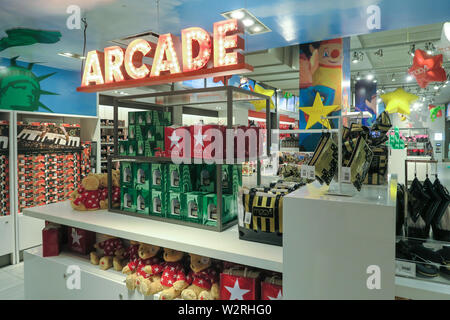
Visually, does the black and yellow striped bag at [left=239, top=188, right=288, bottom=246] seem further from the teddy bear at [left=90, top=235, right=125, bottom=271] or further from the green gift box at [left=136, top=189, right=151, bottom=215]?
the teddy bear at [left=90, top=235, right=125, bottom=271]

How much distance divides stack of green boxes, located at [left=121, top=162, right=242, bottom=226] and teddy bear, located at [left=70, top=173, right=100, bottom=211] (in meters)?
0.49

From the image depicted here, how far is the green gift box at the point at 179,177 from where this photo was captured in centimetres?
231

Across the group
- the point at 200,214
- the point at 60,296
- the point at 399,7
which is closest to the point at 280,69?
the point at 399,7

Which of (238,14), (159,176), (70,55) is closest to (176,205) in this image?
(159,176)

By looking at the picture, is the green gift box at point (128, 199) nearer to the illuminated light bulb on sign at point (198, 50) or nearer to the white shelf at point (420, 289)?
the illuminated light bulb on sign at point (198, 50)

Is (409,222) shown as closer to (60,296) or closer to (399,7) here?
(399,7)

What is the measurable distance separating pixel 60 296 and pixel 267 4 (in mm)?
3259

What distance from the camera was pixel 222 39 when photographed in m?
2.26

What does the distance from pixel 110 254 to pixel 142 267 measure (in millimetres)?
481

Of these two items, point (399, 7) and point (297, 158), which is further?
point (297, 158)

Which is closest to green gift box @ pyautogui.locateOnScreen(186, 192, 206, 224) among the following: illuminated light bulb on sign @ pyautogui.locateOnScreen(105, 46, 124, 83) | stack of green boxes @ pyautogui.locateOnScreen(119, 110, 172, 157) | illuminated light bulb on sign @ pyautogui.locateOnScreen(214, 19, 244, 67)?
stack of green boxes @ pyautogui.locateOnScreen(119, 110, 172, 157)

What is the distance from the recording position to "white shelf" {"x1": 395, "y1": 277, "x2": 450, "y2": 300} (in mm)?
1325

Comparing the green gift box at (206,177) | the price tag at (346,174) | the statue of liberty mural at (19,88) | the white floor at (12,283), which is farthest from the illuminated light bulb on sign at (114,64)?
the statue of liberty mural at (19,88)

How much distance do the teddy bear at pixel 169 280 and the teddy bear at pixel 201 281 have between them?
0.06m
